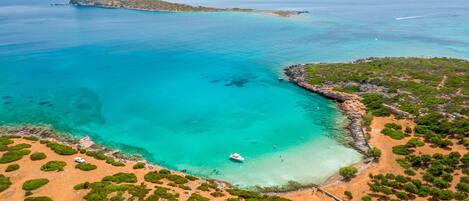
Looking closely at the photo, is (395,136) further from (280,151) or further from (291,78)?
→ (291,78)

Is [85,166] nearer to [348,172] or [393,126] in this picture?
[348,172]

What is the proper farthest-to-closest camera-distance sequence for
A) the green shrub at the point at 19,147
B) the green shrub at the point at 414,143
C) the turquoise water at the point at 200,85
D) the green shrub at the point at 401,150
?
the turquoise water at the point at 200,85 < the green shrub at the point at 414,143 < the green shrub at the point at 401,150 < the green shrub at the point at 19,147

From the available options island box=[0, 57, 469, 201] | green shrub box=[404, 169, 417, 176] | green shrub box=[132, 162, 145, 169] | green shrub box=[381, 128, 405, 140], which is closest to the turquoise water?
island box=[0, 57, 469, 201]

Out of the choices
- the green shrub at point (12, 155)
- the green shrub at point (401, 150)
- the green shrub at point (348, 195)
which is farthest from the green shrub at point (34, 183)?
the green shrub at point (401, 150)

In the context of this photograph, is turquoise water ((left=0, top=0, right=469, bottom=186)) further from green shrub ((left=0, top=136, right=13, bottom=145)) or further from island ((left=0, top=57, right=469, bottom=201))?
green shrub ((left=0, top=136, right=13, bottom=145))

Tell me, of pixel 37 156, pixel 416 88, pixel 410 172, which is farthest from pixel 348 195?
pixel 416 88

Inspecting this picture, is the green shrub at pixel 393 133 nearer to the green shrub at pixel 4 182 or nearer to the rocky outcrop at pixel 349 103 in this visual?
the rocky outcrop at pixel 349 103

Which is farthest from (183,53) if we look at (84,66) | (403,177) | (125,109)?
(403,177)
